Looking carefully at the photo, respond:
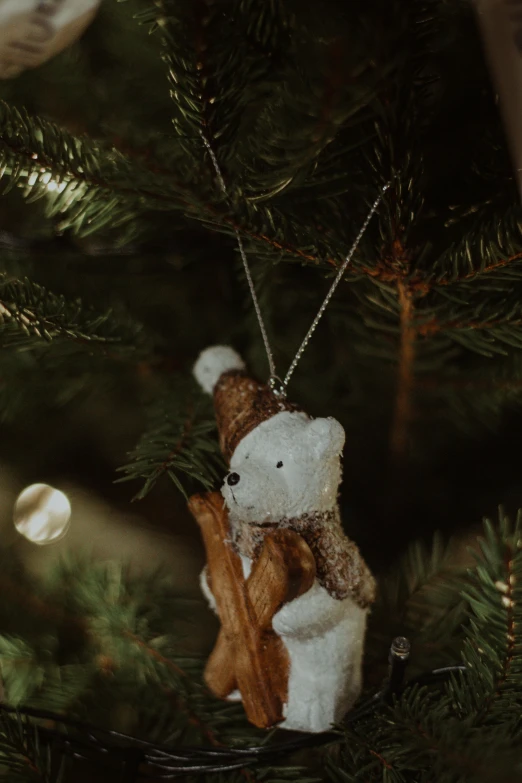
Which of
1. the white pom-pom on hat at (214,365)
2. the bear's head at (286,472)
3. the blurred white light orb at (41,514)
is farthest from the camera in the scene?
the blurred white light orb at (41,514)

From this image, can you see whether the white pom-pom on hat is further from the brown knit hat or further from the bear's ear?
A: the bear's ear

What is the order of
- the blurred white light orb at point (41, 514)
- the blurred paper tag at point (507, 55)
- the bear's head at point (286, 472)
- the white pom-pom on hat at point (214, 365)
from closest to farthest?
the blurred paper tag at point (507, 55), the bear's head at point (286, 472), the white pom-pom on hat at point (214, 365), the blurred white light orb at point (41, 514)

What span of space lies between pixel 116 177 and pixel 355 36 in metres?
0.23

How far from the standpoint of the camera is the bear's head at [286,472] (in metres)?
0.43

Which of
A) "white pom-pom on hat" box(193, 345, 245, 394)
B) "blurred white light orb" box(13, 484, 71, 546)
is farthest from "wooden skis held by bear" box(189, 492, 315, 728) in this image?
"blurred white light orb" box(13, 484, 71, 546)

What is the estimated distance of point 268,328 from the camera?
61cm

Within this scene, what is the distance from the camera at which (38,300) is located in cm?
50

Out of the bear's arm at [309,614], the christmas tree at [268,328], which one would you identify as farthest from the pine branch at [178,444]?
the bear's arm at [309,614]

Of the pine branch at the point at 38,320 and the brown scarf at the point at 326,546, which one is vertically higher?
the pine branch at the point at 38,320

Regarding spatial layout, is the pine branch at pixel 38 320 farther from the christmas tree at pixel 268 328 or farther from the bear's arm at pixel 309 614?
the bear's arm at pixel 309 614

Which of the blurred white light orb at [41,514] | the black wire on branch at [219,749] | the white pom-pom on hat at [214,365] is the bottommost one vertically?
the black wire on branch at [219,749]

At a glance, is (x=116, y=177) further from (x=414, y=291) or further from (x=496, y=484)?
(x=496, y=484)

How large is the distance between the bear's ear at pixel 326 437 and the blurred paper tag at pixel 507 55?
0.18 m

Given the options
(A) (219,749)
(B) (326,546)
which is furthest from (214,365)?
(A) (219,749)
